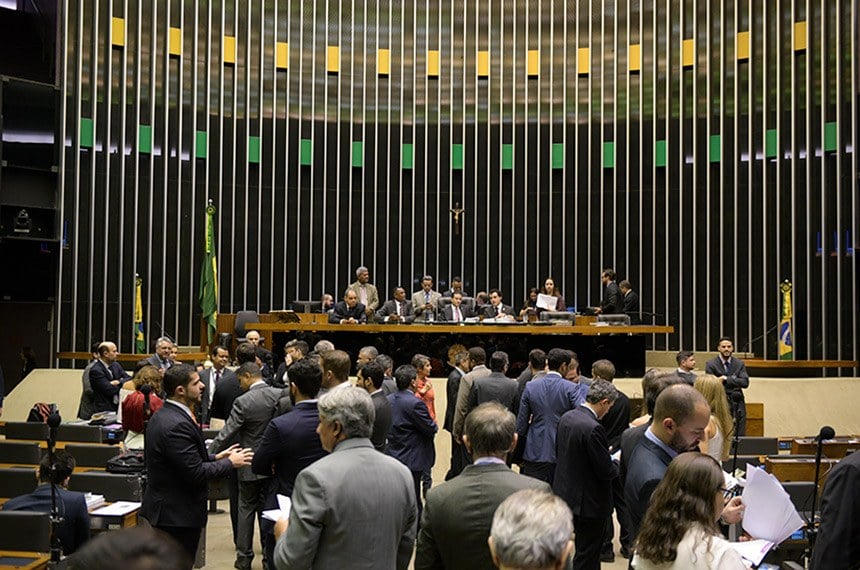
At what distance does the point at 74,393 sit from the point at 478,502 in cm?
1141

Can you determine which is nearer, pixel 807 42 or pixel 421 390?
pixel 421 390

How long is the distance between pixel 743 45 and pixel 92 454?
1348 centimetres

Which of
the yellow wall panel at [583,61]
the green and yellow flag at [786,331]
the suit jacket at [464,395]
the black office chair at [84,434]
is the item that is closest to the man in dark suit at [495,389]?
the suit jacket at [464,395]

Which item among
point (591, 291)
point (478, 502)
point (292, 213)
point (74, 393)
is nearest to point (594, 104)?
point (591, 291)

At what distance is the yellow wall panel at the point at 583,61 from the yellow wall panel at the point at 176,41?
6.90 m

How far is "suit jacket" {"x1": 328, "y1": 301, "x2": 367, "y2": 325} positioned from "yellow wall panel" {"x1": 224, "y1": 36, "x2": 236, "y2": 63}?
654 cm

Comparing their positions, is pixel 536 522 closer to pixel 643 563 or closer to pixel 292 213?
pixel 643 563

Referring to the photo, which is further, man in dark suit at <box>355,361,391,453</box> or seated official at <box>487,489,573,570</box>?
man in dark suit at <box>355,361,391,453</box>

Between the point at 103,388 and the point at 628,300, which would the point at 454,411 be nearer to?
the point at 103,388

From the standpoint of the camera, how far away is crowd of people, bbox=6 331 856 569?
2.84 m

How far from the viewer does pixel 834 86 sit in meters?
16.2

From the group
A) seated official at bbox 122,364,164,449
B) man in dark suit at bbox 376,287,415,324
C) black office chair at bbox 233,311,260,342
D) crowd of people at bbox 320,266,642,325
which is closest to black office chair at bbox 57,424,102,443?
seated official at bbox 122,364,164,449

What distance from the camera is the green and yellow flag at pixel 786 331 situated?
15.4m

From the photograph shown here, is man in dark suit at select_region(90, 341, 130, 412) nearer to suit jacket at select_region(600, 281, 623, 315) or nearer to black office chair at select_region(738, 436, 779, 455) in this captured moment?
black office chair at select_region(738, 436, 779, 455)
